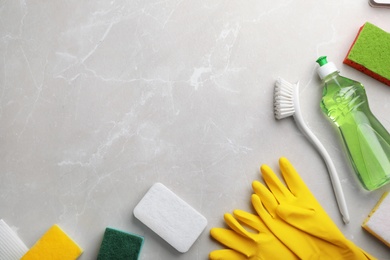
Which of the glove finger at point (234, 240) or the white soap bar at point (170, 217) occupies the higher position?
the white soap bar at point (170, 217)

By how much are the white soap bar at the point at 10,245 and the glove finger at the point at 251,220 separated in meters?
0.43

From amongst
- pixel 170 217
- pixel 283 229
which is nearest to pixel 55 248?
pixel 170 217

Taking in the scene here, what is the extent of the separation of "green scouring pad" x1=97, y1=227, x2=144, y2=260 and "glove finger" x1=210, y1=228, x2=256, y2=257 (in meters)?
0.15

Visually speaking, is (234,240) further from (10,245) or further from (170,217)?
(10,245)

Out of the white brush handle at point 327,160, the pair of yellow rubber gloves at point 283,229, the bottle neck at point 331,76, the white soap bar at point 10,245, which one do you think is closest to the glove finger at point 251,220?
the pair of yellow rubber gloves at point 283,229

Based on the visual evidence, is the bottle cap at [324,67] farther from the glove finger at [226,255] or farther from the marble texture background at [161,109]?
the glove finger at [226,255]

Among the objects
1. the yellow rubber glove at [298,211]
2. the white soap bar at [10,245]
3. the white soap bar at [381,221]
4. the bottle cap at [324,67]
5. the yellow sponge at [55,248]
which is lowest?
the white soap bar at [381,221]

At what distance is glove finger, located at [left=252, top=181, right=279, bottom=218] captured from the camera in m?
0.87

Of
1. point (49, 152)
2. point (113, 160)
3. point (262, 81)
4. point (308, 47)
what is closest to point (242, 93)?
point (262, 81)

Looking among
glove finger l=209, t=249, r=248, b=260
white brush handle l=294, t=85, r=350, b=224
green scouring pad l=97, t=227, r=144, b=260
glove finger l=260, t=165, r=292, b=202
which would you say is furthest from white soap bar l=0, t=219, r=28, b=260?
white brush handle l=294, t=85, r=350, b=224

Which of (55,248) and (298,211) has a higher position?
(55,248)

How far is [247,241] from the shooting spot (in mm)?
857

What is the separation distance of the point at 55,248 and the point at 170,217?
23cm

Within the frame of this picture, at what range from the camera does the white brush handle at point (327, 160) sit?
2.86 ft
